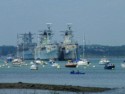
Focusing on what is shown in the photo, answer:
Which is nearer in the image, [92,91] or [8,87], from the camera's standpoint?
[92,91]

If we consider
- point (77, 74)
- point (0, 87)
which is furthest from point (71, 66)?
point (0, 87)

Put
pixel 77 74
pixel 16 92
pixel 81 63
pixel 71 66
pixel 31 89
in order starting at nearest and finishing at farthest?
pixel 16 92, pixel 31 89, pixel 77 74, pixel 71 66, pixel 81 63

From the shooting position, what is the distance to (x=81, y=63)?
166m

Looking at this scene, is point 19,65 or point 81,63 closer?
point 81,63

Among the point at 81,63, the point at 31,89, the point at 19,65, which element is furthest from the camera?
the point at 19,65

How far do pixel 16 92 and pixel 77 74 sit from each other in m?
50.5

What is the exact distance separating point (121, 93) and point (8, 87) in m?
13.6

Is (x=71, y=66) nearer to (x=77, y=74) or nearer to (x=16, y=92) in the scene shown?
(x=77, y=74)

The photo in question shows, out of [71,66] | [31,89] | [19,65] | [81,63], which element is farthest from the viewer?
[19,65]

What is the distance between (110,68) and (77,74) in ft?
105

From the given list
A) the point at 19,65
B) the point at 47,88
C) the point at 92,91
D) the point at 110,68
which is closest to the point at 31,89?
the point at 47,88

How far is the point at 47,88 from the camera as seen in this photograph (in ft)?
207

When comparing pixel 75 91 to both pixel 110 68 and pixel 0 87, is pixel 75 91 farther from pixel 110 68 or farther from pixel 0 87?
pixel 110 68

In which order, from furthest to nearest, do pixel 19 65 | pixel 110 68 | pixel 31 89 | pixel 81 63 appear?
pixel 19 65 → pixel 81 63 → pixel 110 68 → pixel 31 89
